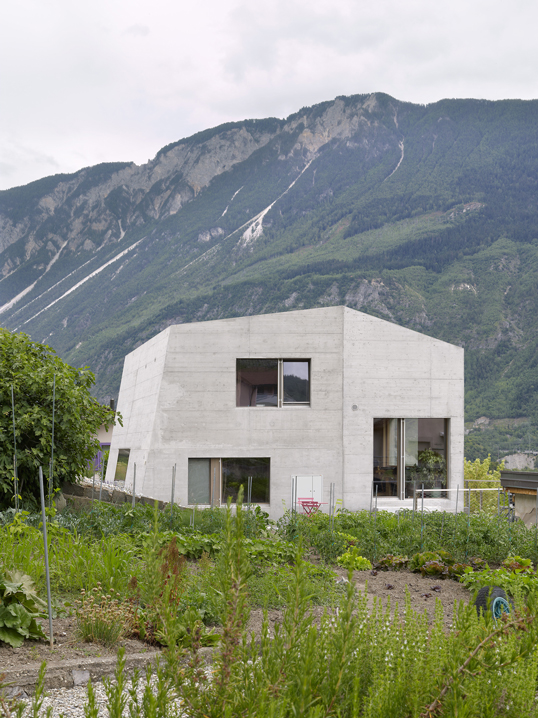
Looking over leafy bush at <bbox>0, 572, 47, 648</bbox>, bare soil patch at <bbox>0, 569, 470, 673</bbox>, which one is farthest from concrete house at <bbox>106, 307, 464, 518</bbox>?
leafy bush at <bbox>0, 572, 47, 648</bbox>

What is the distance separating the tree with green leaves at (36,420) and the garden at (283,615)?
921mm

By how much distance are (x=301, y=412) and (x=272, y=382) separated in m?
1.23

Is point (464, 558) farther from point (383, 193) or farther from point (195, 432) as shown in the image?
point (383, 193)

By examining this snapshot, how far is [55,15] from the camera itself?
12516mm

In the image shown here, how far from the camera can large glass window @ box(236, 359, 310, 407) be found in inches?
665

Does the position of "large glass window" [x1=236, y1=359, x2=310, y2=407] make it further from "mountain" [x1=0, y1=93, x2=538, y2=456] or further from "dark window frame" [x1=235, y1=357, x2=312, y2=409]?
"mountain" [x1=0, y1=93, x2=538, y2=456]

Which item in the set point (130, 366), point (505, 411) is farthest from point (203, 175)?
point (130, 366)

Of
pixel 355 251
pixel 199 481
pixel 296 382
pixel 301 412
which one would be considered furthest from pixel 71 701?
pixel 355 251

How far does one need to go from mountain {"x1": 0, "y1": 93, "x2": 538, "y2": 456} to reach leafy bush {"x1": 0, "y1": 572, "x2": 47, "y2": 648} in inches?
2576

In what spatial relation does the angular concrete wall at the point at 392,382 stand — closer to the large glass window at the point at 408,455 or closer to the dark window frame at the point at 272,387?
the large glass window at the point at 408,455

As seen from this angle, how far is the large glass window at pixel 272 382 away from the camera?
1689 centimetres

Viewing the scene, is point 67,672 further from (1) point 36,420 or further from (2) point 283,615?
(1) point 36,420

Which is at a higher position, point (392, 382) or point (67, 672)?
point (392, 382)

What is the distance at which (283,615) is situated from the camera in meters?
3.04
